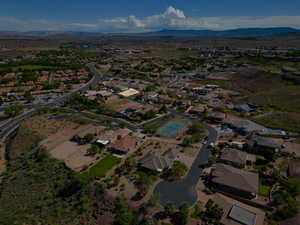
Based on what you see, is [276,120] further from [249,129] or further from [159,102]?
[159,102]

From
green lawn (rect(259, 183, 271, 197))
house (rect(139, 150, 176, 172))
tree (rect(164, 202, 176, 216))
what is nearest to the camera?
tree (rect(164, 202, 176, 216))

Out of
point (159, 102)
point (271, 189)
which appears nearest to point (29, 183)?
point (271, 189)

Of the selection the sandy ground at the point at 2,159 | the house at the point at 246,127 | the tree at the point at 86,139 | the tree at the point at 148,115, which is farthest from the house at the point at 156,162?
the sandy ground at the point at 2,159

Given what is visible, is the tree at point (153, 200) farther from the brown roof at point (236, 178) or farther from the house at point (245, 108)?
the house at point (245, 108)

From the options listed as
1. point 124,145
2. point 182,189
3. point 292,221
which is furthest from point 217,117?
point 292,221

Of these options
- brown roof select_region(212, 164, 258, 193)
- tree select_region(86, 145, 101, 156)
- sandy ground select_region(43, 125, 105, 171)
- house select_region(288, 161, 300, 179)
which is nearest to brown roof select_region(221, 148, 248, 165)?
brown roof select_region(212, 164, 258, 193)

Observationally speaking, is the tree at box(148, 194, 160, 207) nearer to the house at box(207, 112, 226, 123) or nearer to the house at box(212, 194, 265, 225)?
the house at box(212, 194, 265, 225)

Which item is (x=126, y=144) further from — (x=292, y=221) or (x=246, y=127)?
(x=246, y=127)
